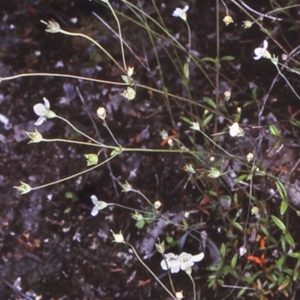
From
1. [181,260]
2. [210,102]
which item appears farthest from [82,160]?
[181,260]

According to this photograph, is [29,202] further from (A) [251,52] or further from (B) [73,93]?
(A) [251,52]

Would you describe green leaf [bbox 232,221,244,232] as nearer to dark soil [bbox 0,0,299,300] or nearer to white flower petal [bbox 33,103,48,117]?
dark soil [bbox 0,0,299,300]

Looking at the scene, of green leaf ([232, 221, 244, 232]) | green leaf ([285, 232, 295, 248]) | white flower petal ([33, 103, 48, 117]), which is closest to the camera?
white flower petal ([33, 103, 48, 117])

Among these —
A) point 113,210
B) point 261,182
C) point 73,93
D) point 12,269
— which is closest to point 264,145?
point 261,182

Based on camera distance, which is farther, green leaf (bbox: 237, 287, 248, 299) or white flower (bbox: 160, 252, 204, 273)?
green leaf (bbox: 237, 287, 248, 299)

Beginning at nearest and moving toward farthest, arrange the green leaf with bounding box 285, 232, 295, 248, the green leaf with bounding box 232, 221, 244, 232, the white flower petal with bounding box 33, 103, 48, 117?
the white flower petal with bounding box 33, 103, 48, 117 < the green leaf with bounding box 285, 232, 295, 248 < the green leaf with bounding box 232, 221, 244, 232

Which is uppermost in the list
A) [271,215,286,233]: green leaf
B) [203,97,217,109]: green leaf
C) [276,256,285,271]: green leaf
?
[203,97,217,109]: green leaf

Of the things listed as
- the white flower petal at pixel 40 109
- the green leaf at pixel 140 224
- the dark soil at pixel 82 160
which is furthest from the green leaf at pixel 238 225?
the white flower petal at pixel 40 109

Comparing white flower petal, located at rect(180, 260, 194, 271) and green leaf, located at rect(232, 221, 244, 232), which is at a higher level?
white flower petal, located at rect(180, 260, 194, 271)

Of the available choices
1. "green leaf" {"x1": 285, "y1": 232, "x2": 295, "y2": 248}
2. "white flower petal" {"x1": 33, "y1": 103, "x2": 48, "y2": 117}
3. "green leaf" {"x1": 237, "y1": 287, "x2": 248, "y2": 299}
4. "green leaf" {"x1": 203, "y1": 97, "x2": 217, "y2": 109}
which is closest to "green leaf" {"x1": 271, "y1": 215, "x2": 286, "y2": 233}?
"green leaf" {"x1": 285, "y1": 232, "x2": 295, "y2": 248}

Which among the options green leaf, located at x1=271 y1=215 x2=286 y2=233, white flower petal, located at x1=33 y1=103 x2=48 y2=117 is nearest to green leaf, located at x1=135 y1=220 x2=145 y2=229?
green leaf, located at x1=271 y1=215 x2=286 y2=233

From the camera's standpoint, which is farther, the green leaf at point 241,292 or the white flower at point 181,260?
the green leaf at point 241,292

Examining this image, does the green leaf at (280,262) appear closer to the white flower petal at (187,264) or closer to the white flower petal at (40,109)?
the white flower petal at (187,264)
